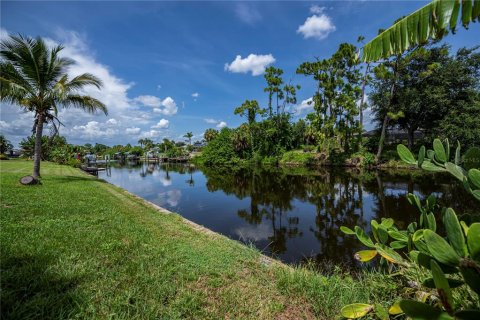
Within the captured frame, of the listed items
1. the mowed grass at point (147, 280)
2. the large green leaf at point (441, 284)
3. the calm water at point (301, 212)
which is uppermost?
the large green leaf at point (441, 284)

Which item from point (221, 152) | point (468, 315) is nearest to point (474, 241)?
point (468, 315)

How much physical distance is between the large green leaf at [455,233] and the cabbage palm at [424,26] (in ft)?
6.75

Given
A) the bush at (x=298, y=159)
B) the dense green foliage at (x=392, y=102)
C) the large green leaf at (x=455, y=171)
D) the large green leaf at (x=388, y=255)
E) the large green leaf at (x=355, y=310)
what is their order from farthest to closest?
the bush at (x=298, y=159), the dense green foliage at (x=392, y=102), the large green leaf at (x=388, y=255), the large green leaf at (x=355, y=310), the large green leaf at (x=455, y=171)

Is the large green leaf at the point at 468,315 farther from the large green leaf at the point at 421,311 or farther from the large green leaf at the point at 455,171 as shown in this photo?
the large green leaf at the point at 455,171

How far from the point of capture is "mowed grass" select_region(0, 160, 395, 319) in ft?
7.56

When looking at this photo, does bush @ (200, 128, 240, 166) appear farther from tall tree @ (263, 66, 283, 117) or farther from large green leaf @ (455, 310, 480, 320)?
large green leaf @ (455, 310, 480, 320)

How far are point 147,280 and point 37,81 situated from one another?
467 inches

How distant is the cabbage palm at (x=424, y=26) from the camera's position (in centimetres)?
216

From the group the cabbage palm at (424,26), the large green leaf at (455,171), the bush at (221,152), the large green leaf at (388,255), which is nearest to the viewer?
the large green leaf at (455,171)

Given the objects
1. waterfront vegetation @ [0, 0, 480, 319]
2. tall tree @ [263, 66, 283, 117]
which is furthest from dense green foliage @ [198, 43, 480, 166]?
waterfront vegetation @ [0, 0, 480, 319]

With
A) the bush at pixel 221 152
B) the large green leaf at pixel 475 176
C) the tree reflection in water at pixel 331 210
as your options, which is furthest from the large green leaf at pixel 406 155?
the bush at pixel 221 152

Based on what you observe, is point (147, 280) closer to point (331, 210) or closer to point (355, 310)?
point (355, 310)

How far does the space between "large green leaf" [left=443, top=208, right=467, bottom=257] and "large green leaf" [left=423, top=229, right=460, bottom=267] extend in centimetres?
4

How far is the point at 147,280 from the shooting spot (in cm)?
282
